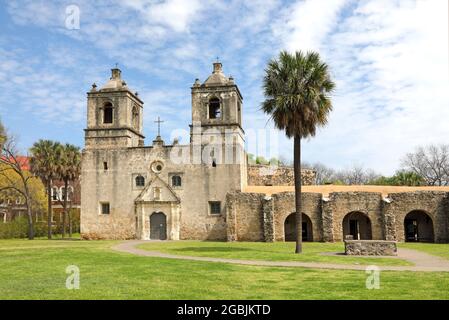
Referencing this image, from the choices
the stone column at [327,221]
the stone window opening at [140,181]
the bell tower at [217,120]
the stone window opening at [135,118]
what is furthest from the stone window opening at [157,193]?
the stone column at [327,221]

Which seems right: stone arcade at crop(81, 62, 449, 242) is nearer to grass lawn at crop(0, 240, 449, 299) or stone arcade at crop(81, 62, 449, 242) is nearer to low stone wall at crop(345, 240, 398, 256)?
low stone wall at crop(345, 240, 398, 256)

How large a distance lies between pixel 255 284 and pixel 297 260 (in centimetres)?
631

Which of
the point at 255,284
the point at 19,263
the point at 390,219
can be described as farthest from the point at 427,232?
the point at 19,263

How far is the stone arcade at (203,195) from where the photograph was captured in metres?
30.4

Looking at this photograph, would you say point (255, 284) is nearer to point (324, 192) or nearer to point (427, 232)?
point (324, 192)

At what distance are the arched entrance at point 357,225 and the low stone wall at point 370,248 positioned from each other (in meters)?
12.5

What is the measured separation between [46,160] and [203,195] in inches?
625

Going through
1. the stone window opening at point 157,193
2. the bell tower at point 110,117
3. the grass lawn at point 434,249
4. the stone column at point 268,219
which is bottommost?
the grass lawn at point 434,249

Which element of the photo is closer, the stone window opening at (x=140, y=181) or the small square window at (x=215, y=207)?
the small square window at (x=215, y=207)

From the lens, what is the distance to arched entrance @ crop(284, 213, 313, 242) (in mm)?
32469

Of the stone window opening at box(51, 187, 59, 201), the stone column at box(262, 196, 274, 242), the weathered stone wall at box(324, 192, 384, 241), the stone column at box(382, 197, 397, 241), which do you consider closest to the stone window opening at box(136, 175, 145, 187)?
the stone column at box(262, 196, 274, 242)

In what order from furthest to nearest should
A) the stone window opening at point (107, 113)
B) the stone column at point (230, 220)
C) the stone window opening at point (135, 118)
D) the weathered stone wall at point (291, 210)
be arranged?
the stone window opening at point (135, 118) < the stone window opening at point (107, 113) < the stone column at point (230, 220) < the weathered stone wall at point (291, 210)

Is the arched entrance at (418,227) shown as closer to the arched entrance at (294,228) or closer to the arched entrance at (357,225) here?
the arched entrance at (357,225)

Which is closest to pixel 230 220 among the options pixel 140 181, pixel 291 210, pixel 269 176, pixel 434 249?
pixel 291 210
